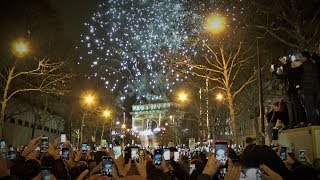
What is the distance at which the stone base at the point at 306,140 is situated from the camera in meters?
12.7

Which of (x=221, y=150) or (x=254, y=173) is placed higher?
(x=221, y=150)

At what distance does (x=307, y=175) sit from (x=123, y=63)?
101m

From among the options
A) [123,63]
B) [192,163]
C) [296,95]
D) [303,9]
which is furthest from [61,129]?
[192,163]

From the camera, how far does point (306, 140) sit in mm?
13344

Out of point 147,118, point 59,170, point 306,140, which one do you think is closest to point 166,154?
point 59,170

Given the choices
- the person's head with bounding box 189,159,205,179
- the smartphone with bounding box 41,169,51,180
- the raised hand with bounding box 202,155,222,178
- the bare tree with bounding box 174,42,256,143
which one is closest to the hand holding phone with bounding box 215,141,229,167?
the person's head with bounding box 189,159,205,179

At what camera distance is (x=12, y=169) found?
5770 millimetres

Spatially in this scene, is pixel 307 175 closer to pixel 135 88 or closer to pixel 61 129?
pixel 61 129

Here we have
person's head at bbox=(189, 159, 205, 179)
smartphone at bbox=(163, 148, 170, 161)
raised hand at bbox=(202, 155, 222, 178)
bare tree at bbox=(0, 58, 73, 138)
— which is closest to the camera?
raised hand at bbox=(202, 155, 222, 178)

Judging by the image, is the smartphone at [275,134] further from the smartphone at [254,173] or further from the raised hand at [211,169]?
the smartphone at [254,173]

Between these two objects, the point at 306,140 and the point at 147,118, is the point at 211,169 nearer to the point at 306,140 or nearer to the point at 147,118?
the point at 306,140

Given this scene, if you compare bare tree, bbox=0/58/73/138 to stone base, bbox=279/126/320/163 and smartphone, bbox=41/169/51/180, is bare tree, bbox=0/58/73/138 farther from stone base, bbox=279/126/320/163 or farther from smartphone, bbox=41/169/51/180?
smartphone, bbox=41/169/51/180

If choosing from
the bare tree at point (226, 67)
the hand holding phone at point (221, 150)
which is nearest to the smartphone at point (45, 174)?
the hand holding phone at point (221, 150)

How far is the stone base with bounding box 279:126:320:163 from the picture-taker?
1273 centimetres
